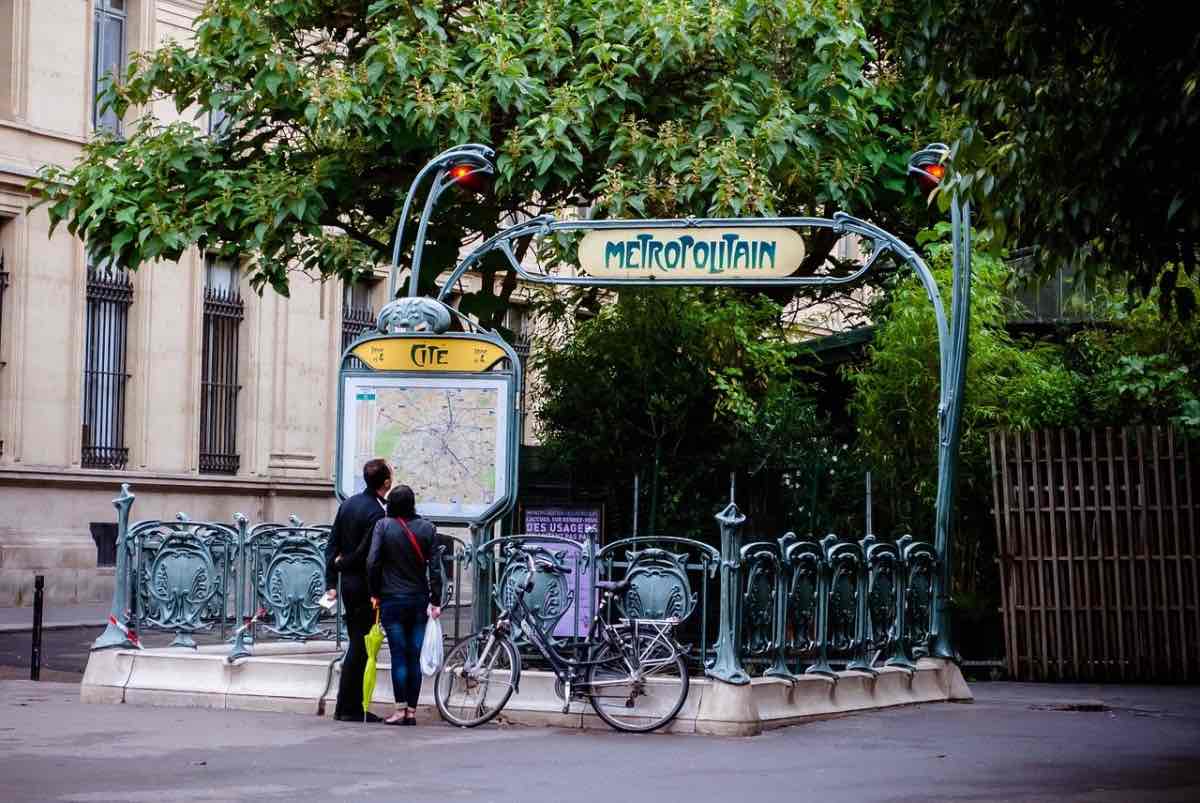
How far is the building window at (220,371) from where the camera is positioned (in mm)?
32656

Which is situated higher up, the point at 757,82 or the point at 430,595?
the point at 757,82

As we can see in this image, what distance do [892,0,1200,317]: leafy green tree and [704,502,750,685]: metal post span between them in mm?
3041

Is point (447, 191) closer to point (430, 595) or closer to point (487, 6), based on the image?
point (487, 6)

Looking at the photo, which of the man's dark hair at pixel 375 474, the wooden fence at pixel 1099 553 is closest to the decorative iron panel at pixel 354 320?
the wooden fence at pixel 1099 553

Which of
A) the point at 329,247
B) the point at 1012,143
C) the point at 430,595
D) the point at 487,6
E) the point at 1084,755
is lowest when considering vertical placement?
the point at 1084,755

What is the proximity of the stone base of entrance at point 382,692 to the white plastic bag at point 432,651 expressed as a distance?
660 mm

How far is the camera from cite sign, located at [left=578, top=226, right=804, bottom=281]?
607 inches

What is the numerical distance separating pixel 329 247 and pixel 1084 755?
11.3 meters

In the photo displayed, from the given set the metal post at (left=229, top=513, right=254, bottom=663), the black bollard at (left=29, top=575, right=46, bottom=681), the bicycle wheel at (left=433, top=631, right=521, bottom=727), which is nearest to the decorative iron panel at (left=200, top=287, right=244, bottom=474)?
the black bollard at (left=29, top=575, right=46, bottom=681)

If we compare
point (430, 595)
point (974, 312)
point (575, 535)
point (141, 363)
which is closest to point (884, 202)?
point (974, 312)

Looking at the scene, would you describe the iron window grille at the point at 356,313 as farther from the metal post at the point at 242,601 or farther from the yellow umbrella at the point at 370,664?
the yellow umbrella at the point at 370,664

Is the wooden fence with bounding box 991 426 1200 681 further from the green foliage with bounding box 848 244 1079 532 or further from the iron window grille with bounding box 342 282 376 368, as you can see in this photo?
the iron window grille with bounding box 342 282 376 368

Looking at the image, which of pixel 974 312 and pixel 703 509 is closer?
pixel 703 509

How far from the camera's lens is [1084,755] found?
12.5m
